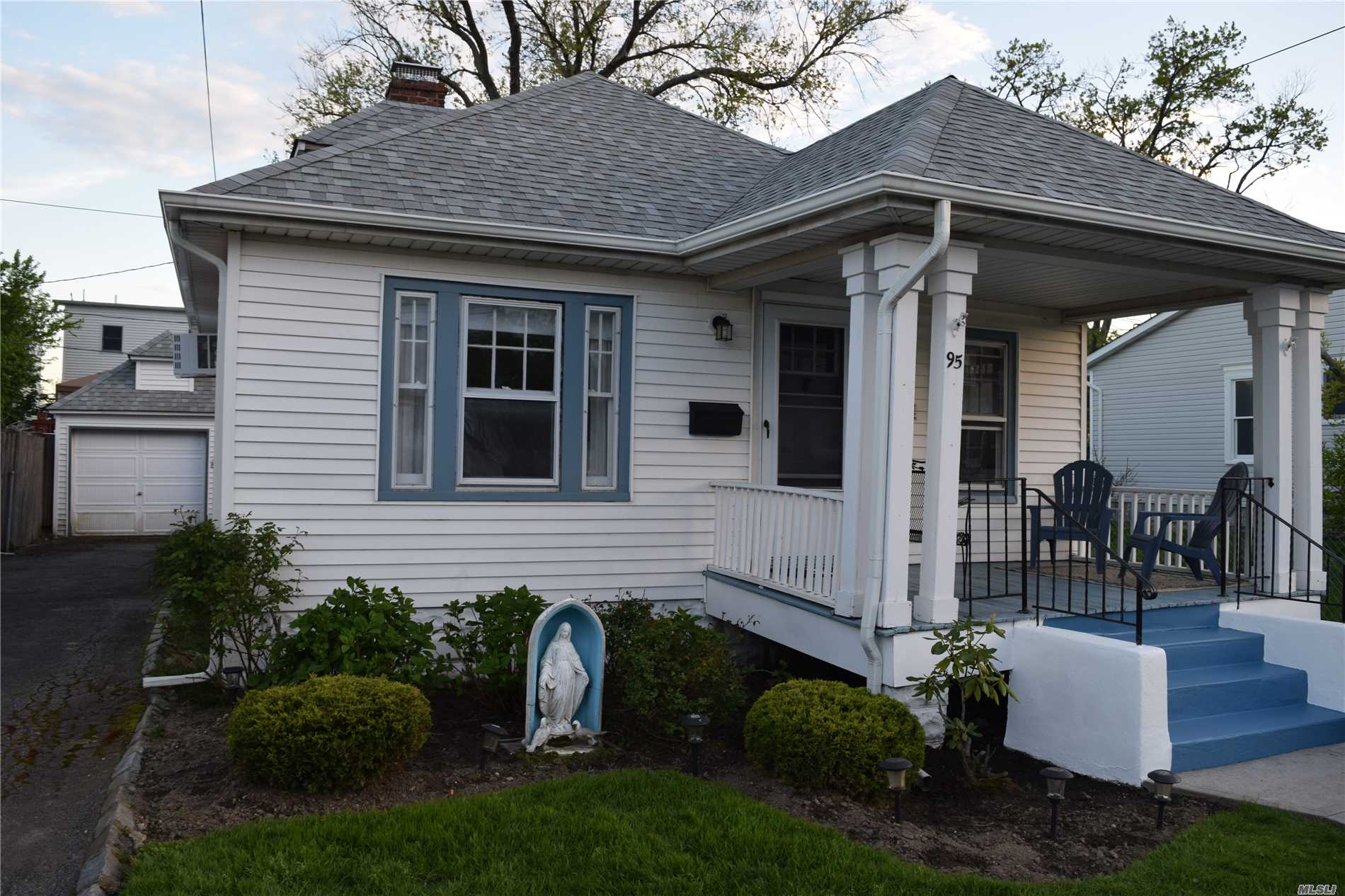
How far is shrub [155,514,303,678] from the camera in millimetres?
5879

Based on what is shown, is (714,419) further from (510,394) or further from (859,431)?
(859,431)

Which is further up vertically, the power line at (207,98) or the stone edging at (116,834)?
the power line at (207,98)

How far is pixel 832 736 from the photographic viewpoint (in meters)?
4.84

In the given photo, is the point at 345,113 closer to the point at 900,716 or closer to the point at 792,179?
the point at 792,179

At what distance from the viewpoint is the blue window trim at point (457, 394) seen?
674cm

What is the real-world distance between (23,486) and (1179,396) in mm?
21400

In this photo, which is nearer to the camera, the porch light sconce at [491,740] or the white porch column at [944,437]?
the porch light sconce at [491,740]

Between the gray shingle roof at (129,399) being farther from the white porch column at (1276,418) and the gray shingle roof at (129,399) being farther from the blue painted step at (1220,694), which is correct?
the white porch column at (1276,418)

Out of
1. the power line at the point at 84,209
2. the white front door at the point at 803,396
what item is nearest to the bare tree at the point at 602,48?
the power line at the point at 84,209

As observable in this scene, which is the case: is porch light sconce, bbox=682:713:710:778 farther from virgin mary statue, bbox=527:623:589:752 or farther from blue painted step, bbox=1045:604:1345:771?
blue painted step, bbox=1045:604:1345:771

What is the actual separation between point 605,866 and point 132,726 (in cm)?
377

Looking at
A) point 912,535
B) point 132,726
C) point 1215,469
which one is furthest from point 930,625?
point 1215,469

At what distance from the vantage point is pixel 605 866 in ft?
13.0

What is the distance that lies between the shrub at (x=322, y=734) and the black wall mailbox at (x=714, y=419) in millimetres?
3308
